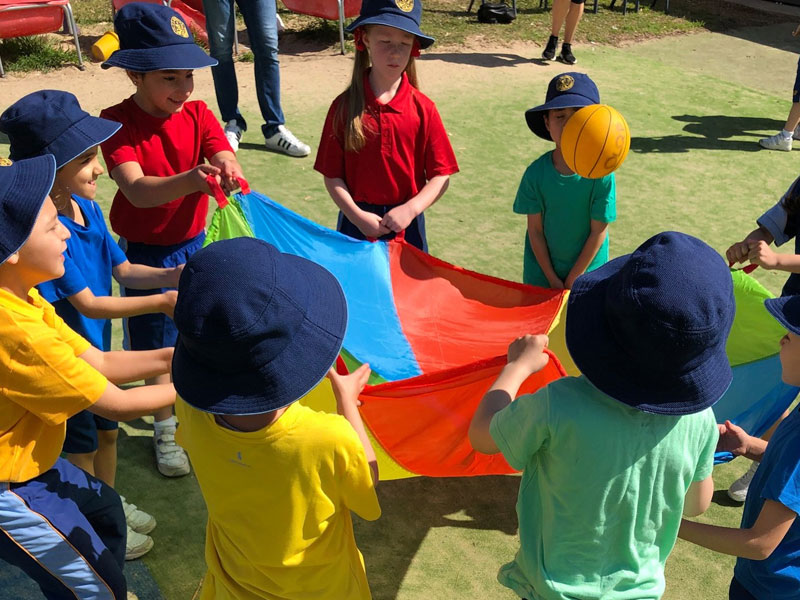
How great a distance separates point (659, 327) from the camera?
1.49 meters

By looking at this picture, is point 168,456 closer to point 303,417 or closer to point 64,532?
point 64,532

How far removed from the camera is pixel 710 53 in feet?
31.0

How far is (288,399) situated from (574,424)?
619 millimetres

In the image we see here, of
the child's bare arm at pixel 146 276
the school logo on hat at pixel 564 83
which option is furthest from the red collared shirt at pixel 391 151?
the child's bare arm at pixel 146 276

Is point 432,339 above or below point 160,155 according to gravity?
below

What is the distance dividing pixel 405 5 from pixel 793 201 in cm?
174

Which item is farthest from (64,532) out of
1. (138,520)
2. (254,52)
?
(254,52)

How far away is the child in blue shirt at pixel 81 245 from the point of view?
253 centimetres

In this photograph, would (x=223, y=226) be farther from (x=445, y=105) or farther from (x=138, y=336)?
(x=445, y=105)

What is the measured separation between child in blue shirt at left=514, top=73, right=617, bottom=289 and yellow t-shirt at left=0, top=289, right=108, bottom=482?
6.42ft

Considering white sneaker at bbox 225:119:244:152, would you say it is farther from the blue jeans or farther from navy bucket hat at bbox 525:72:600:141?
navy bucket hat at bbox 525:72:600:141

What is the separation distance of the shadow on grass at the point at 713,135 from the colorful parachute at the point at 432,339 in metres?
3.94

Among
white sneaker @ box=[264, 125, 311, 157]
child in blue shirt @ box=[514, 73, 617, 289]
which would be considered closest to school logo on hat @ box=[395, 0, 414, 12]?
child in blue shirt @ box=[514, 73, 617, 289]

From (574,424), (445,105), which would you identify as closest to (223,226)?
(574,424)
